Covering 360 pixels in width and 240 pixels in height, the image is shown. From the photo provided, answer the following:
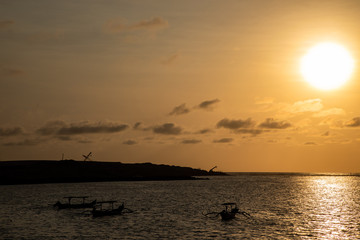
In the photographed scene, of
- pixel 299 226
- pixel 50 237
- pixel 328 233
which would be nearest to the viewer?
pixel 50 237

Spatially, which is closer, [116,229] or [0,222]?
[116,229]

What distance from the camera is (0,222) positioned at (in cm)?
6944

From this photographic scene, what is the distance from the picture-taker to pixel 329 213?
294 ft

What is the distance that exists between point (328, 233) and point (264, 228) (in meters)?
9.29

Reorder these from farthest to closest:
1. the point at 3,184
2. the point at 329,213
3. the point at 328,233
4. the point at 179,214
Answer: the point at 3,184 → the point at 329,213 → the point at 179,214 → the point at 328,233

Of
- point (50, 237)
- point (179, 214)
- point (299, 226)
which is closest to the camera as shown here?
point (50, 237)

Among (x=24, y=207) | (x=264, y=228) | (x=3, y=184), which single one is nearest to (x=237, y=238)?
(x=264, y=228)

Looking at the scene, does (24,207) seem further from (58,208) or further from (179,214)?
(179,214)

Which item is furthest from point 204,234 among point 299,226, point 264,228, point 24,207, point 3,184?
point 3,184

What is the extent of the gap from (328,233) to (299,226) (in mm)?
6986

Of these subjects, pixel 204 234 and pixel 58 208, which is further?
pixel 58 208

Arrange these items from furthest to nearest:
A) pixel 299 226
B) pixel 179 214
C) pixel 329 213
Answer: pixel 329 213 → pixel 179 214 → pixel 299 226

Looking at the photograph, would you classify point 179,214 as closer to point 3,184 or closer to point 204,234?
point 204,234

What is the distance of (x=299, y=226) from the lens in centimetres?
6844
